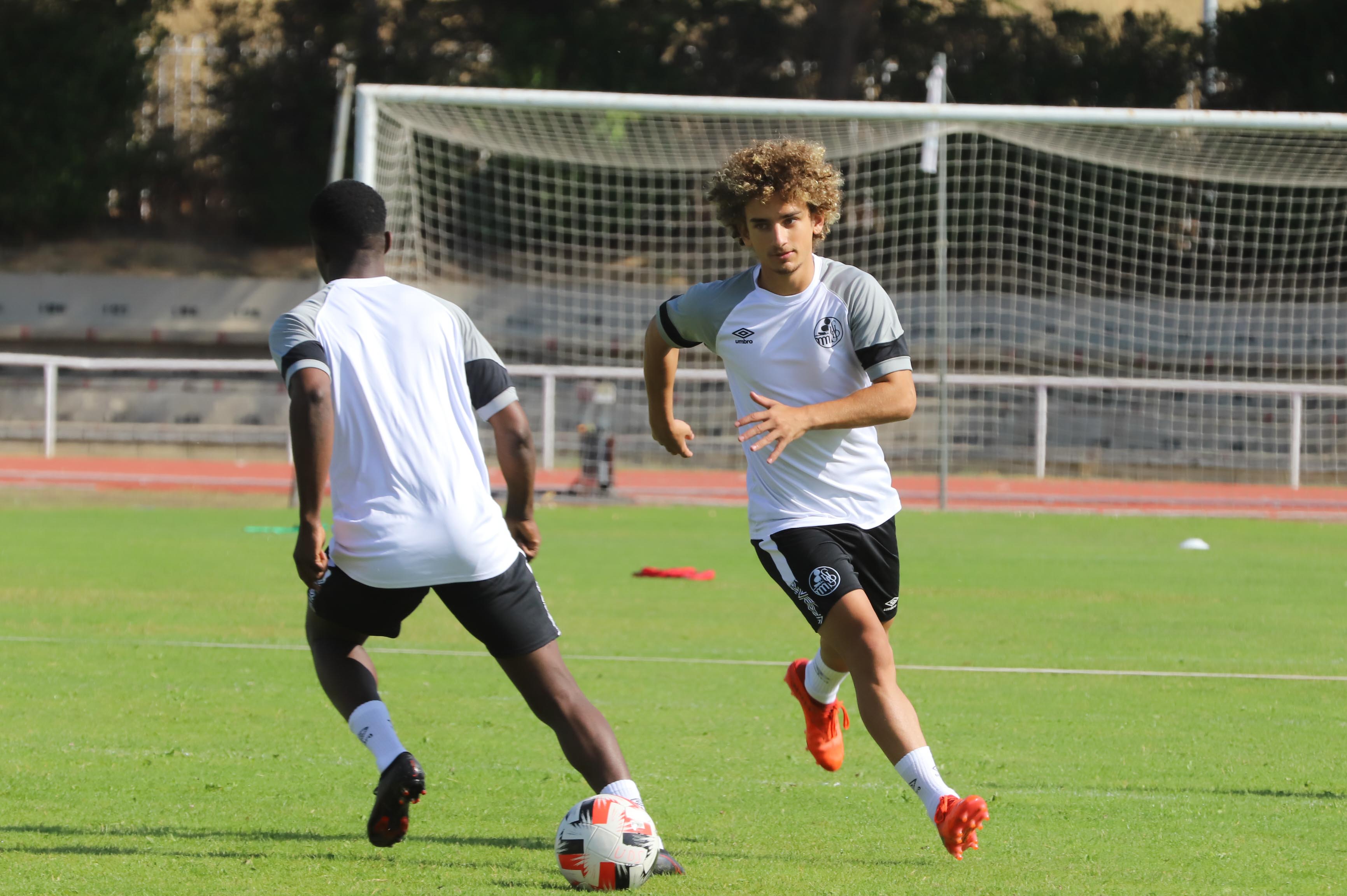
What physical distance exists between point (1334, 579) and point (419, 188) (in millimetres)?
12884

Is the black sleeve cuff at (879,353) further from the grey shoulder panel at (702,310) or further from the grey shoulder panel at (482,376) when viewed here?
the grey shoulder panel at (482,376)

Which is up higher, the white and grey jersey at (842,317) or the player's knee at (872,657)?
the white and grey jersey at (842,317)

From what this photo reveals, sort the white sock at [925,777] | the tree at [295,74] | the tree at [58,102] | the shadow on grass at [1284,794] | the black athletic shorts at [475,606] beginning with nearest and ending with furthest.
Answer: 1. the black athletic shorts at [475,606]
2. the white sock at [925,777]
3. the shadow on grass at [1284,794]
4. the tree at [58,102]
5. the tree at [295,74]

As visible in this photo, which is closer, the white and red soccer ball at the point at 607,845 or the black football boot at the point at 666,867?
the white and red soccer ball at the point at 607,845

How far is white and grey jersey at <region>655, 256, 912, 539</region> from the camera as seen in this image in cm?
452

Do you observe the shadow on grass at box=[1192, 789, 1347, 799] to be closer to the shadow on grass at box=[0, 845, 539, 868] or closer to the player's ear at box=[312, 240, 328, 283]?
the shadow on grass at box=[0, 845, 539, 868]

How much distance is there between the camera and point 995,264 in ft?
79.3

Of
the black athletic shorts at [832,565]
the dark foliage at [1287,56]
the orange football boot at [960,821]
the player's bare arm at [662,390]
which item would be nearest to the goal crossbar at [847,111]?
the player's bare arm at [662,390]

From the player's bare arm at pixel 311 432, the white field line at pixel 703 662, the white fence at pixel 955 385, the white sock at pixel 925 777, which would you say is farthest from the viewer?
the white fence at pixel 955 385

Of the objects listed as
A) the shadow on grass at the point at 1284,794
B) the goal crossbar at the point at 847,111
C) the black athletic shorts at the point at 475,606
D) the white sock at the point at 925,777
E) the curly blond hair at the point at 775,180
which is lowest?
the shadow on grass at the point at 1284,794

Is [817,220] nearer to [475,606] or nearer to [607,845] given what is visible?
[475,606]

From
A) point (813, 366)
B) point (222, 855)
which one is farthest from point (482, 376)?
point (222, 855)

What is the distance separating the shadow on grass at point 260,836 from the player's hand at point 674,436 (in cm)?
130

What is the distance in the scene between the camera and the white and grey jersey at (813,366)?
4.52 metres
